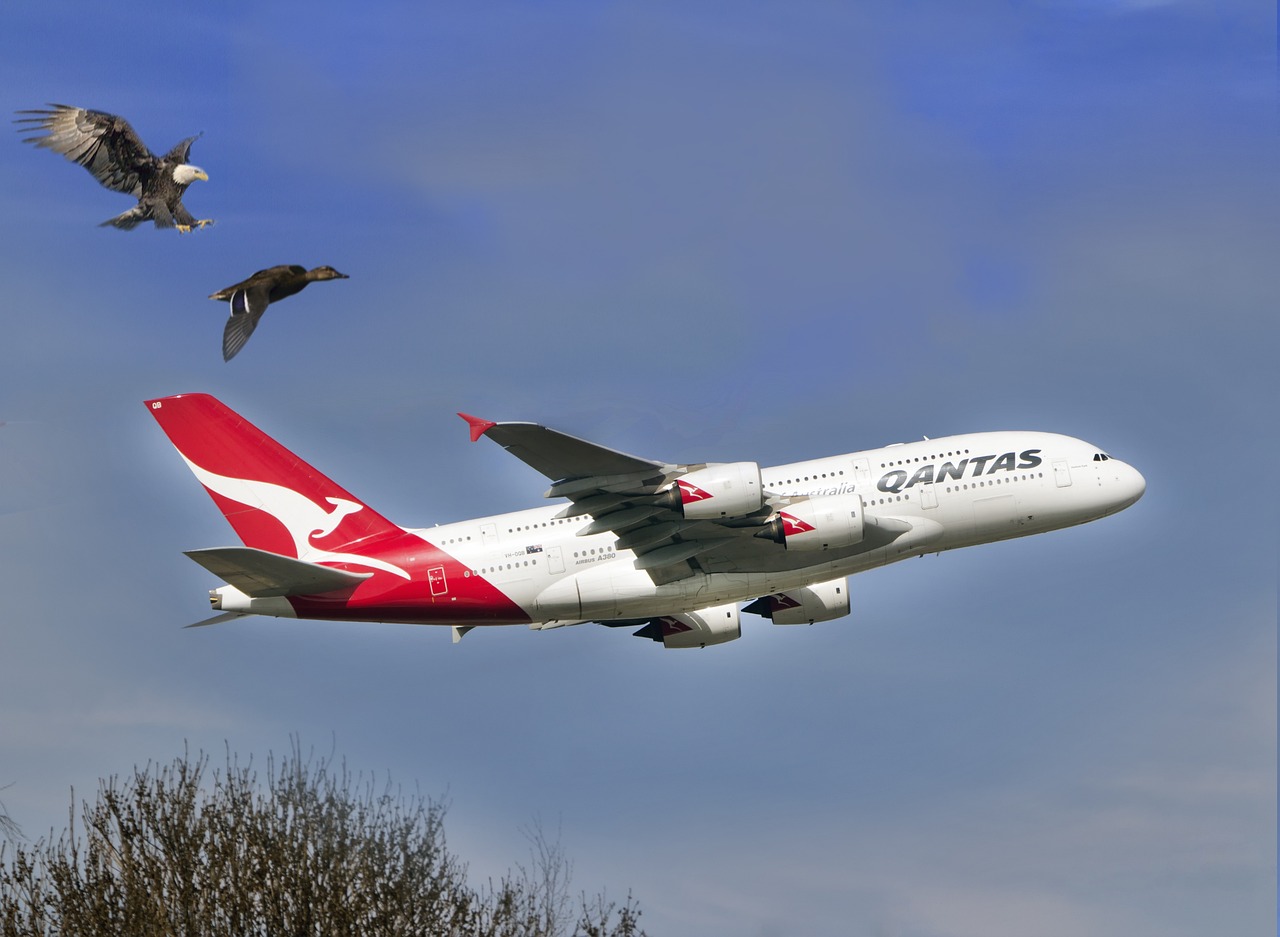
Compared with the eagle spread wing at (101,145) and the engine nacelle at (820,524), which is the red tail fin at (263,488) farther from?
the eagle spread wing at (101,145)

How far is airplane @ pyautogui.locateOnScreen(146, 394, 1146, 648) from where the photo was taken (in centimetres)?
5109

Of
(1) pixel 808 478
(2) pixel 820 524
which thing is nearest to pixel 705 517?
(2) pixel 820 524

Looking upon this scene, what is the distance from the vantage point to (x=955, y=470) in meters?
53.2

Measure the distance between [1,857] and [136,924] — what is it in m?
4.54

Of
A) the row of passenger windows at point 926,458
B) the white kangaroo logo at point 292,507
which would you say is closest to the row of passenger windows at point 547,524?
the white kangaroo logo at point 292,507

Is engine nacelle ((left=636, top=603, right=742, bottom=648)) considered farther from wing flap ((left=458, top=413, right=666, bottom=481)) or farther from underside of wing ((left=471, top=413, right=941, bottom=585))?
wing flap ((left=458, top=413, right=666, bottom=481))

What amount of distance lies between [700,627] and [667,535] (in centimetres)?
833

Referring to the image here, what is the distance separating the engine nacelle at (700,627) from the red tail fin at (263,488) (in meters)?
11.4

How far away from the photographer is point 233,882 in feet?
154

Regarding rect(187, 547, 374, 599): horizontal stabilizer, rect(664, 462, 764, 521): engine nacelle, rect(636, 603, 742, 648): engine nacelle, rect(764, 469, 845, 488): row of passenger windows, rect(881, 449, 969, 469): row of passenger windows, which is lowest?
rect(636, 603, 742, 648): engine nacelle

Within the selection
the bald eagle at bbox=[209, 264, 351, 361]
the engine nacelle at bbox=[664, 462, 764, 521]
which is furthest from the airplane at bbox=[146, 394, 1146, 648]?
the bald eagle at bbox=[209, 264, 351, 361]

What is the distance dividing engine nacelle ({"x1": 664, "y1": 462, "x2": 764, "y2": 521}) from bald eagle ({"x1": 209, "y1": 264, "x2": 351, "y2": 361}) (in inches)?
840

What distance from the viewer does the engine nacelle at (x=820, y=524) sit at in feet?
167

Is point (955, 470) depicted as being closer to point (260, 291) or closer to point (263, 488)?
point (263, 488)
